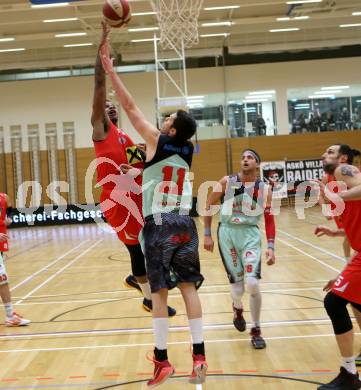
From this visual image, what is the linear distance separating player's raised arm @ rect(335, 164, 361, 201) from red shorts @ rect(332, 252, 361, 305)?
1.81ft

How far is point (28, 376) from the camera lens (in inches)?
213

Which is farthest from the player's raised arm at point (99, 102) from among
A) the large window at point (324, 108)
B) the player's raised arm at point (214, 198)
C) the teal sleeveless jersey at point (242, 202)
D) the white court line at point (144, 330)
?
the large window at point (324, 108)

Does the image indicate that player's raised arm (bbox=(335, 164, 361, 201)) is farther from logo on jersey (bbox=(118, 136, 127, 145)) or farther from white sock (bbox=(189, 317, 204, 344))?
logo on jersey (bbox=(118, 136, 127, 145))

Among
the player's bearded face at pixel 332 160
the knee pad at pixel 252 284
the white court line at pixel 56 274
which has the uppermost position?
the player's bearded face at pixel 332 160

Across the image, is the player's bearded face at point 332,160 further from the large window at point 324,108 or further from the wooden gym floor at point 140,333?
the large window at point 324,108

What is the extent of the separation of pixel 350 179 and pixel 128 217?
2.13m

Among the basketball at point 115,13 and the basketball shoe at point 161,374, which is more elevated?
the basketball at point 115,13

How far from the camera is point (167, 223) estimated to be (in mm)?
4582

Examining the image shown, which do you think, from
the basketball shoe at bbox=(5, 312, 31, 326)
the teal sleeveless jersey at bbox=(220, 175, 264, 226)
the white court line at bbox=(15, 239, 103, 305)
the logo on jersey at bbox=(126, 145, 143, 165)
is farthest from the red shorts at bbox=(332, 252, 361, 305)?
the white court line at bbox=(15, 239, 103, 305)

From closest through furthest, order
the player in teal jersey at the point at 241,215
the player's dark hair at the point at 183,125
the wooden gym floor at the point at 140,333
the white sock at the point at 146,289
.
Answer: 1. the player's dark hair at the point at 183,125
2. the wooden gym floor at the point at 140,333
3. the white sock at the point at 146,289
4. the player in teal jersey at the point at 241,215

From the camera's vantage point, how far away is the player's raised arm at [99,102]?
16.2 feet

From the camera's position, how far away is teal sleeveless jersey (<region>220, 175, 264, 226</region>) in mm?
6396

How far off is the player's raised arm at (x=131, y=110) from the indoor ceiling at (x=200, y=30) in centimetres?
1586

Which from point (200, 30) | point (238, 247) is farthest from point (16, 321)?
point (200, 30)
